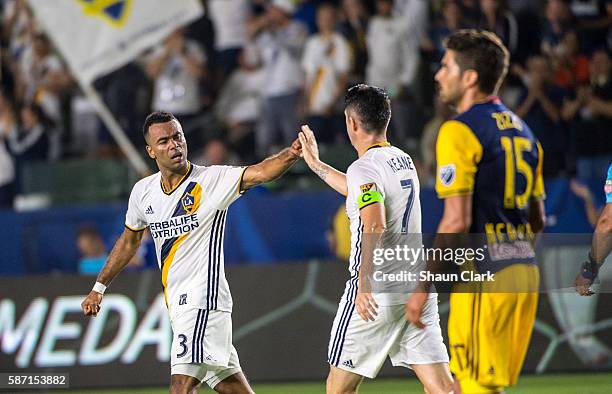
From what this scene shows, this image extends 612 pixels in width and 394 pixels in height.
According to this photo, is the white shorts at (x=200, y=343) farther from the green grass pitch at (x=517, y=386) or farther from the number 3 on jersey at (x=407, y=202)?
the green grass pitch at (x=517, y=386)

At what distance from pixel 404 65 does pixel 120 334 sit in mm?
5091

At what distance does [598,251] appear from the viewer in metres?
6.80

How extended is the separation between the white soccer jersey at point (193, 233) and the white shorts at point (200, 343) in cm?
7

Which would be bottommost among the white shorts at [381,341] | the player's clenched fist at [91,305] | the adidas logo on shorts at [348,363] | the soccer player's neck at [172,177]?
the adidas logo on shorts at [348,363]

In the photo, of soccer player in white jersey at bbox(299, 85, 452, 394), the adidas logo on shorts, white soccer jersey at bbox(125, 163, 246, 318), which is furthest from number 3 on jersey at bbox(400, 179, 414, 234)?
white soccer jersey at bbox(125, 163, 246, 318)

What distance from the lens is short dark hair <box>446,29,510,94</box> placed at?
5.89 m

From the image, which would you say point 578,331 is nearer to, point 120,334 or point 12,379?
point 120,334

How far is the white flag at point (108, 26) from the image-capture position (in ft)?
46.5

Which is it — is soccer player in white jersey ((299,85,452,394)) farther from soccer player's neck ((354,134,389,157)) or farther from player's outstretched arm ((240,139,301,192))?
player's outstretched arm ((240,139,301,192))

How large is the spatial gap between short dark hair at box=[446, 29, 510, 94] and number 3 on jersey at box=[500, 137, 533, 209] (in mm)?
316

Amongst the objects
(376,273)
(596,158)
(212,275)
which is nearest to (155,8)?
(596,158)

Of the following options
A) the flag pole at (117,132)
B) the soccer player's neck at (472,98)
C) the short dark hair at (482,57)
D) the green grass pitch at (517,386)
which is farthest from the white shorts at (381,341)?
the flag pole at (117,132)

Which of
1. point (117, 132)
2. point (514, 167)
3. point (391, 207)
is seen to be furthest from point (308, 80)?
point (514, 167)

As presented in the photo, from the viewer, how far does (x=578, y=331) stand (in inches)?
462
